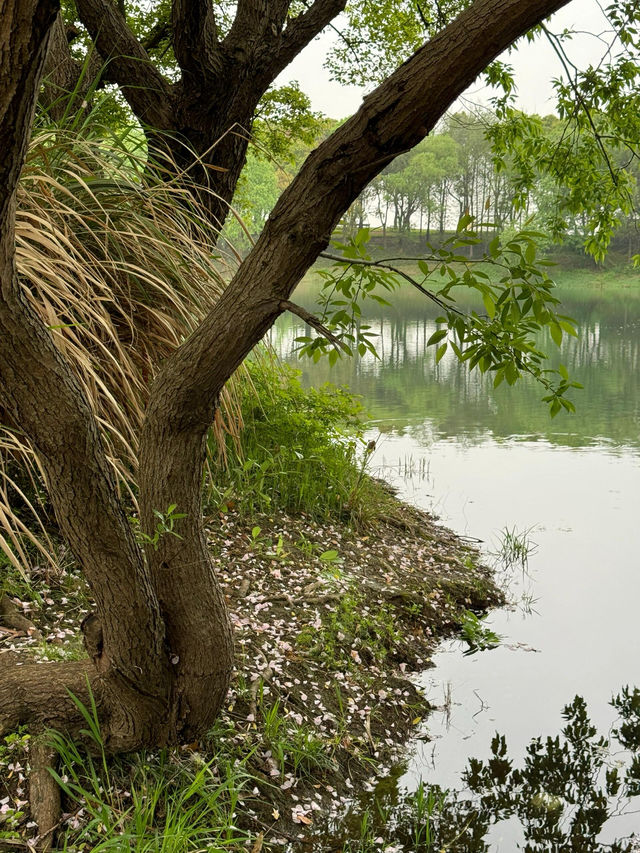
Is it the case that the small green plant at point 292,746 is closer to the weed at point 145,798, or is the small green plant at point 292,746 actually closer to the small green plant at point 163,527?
the weed at point 145,798

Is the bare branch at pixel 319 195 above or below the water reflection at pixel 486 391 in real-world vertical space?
above

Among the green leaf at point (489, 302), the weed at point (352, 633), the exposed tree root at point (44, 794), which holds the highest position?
the green leaf at point (489, 302)

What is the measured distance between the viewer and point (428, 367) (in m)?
11.9

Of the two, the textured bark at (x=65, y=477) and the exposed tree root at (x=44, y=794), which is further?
the exposed tree root at (x=44, y=794)

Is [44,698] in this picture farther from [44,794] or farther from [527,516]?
[527,516]

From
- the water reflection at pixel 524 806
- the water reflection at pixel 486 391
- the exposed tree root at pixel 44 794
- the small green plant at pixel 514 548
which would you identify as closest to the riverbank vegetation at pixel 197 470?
the exposed tree root at pixel 44 794

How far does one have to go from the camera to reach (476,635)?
3.47m

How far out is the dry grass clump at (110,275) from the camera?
2535mm

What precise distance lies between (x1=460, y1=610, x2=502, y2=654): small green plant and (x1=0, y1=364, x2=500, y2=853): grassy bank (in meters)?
0.04

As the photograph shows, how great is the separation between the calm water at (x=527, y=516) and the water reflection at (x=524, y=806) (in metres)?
0.04

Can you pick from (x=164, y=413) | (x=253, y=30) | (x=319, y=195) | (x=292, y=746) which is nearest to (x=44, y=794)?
(x=292, y=746)

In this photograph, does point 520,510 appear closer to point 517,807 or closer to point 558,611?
point 558,611

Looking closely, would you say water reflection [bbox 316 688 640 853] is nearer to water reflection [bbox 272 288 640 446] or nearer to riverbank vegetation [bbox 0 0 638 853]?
riverbank vegetation [bbox 0 0 638 853]

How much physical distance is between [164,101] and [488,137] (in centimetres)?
199
